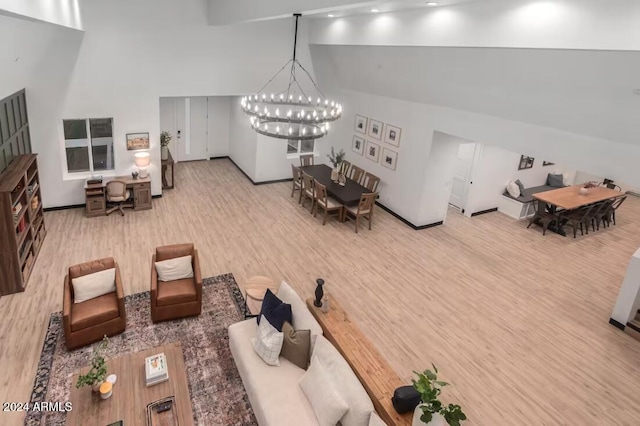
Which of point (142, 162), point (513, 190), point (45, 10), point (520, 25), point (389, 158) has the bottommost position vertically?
point (513, 190)

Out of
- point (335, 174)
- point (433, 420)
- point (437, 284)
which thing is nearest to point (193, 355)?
point (433, 420)

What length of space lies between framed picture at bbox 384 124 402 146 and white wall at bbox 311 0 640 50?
268 centimetres

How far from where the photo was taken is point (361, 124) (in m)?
10.4

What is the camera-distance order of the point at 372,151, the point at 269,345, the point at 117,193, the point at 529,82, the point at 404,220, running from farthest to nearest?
the point at 372,151 < the point at 404,220 < the point at 117,193 < the point at 529,82 < the point at 269,345

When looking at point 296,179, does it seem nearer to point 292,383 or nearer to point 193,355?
point 193,355

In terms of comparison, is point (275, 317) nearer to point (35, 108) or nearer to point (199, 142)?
point (35, 108)

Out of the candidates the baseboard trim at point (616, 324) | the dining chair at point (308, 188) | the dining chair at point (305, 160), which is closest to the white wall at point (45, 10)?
the dining chair at point (308, 188)

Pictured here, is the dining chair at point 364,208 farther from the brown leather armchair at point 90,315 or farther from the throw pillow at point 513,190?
the brown leather armchair at point 90,315

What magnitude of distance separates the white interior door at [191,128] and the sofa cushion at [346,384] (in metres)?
9.53

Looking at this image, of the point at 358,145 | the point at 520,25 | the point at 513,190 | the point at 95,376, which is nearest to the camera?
the point at 95,376

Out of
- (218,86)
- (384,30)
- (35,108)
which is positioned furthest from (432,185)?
(35,108)

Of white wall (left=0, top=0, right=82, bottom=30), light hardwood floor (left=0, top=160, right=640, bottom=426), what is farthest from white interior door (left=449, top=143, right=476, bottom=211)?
white wall (left=0, top=0, right=82, bottom=30)

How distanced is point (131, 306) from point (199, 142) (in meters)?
7.64

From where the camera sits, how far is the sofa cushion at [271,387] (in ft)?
13.0
